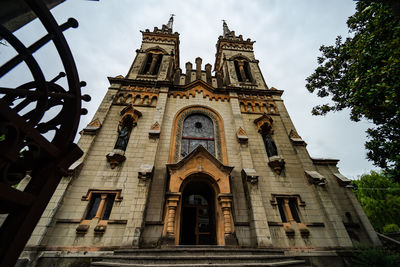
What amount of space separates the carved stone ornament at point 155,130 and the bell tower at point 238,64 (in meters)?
7.22

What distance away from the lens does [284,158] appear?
9.77 meters

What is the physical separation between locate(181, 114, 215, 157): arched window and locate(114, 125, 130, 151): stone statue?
3.33 m

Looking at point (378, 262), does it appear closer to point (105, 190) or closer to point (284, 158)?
point (284, 158)

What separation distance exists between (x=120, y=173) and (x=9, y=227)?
725 cm

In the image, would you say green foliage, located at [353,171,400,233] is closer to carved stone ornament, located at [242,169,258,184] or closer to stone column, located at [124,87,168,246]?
carved stone ornament, located at [242,169,258,184]

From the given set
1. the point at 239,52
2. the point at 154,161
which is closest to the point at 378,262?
the point at 154,161

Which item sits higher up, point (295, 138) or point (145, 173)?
point (295, 138)

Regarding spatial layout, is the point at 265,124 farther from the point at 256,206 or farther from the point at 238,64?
the point at 238,64

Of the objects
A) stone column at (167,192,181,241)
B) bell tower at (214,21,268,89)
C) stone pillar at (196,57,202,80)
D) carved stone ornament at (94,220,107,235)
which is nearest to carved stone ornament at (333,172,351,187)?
bell tower at (214,21,268,89)

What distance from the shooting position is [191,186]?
909cm

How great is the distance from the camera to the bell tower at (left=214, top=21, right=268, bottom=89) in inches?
567

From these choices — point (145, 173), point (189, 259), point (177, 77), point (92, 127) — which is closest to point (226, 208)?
point (189, 259)

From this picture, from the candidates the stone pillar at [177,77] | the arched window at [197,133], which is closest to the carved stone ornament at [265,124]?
the arched window at [197,133]

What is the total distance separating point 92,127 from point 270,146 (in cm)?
1070
